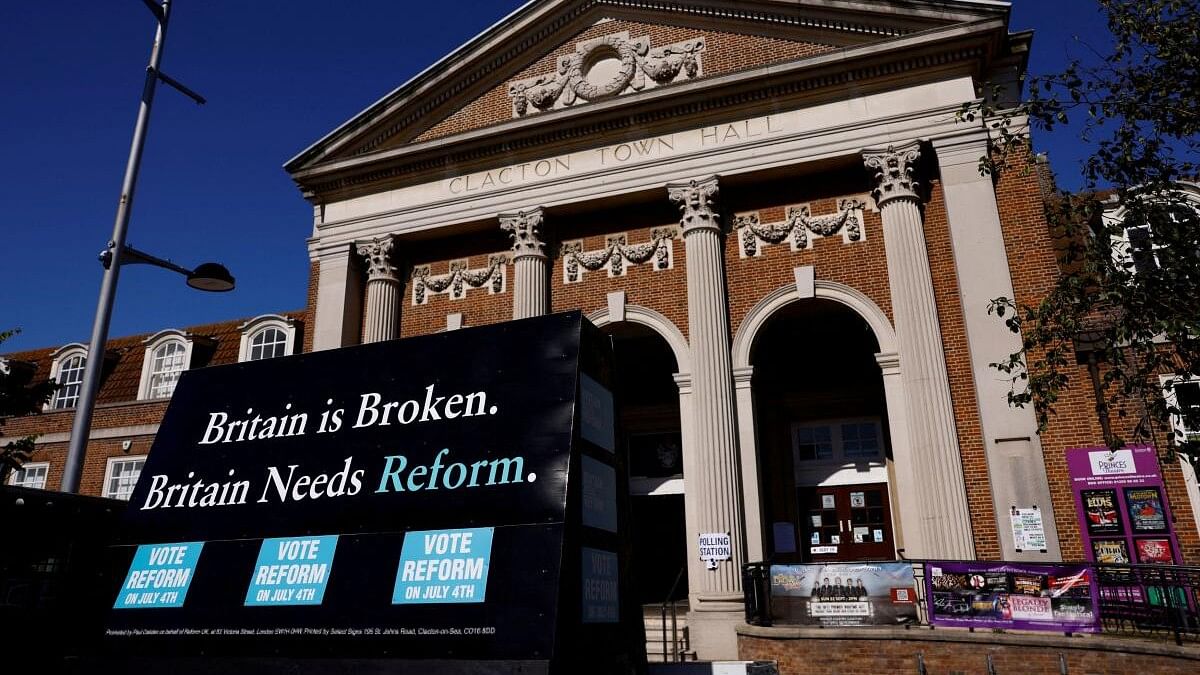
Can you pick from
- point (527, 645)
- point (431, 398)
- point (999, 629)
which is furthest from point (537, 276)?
point (527, 645)

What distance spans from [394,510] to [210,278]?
7454 millimetres

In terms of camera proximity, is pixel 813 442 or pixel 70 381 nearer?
pixel 813 442

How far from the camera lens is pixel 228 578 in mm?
5754

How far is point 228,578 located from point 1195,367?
976 centimetres

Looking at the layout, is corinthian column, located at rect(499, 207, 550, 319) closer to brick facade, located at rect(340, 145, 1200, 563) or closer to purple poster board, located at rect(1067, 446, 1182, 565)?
brick facade, located at rect(340, 145, 1200, 563)

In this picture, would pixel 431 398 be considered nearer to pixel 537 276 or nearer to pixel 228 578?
pixel 228 578

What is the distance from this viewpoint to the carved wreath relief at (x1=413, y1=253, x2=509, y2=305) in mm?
18969

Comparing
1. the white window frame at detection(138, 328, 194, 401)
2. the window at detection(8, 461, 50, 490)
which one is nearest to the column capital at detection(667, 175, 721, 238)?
the white window frame at detection(138, 328, 194, 401)

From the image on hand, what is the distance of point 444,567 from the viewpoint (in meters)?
5.16

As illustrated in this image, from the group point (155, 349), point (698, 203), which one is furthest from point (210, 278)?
point (155, 349)

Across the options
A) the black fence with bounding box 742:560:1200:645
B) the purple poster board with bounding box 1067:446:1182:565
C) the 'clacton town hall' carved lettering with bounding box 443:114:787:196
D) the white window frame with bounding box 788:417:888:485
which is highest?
the 'clacton town hall' carved lettering with bounding box 443:114:787:196

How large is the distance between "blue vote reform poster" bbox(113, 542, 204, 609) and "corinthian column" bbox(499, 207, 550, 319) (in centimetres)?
1198

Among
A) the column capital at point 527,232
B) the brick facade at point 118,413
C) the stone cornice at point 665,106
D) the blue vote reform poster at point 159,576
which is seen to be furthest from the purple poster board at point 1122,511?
the brick facade at point 118,413

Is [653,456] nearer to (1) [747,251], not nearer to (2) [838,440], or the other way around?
(2) [838,440]
